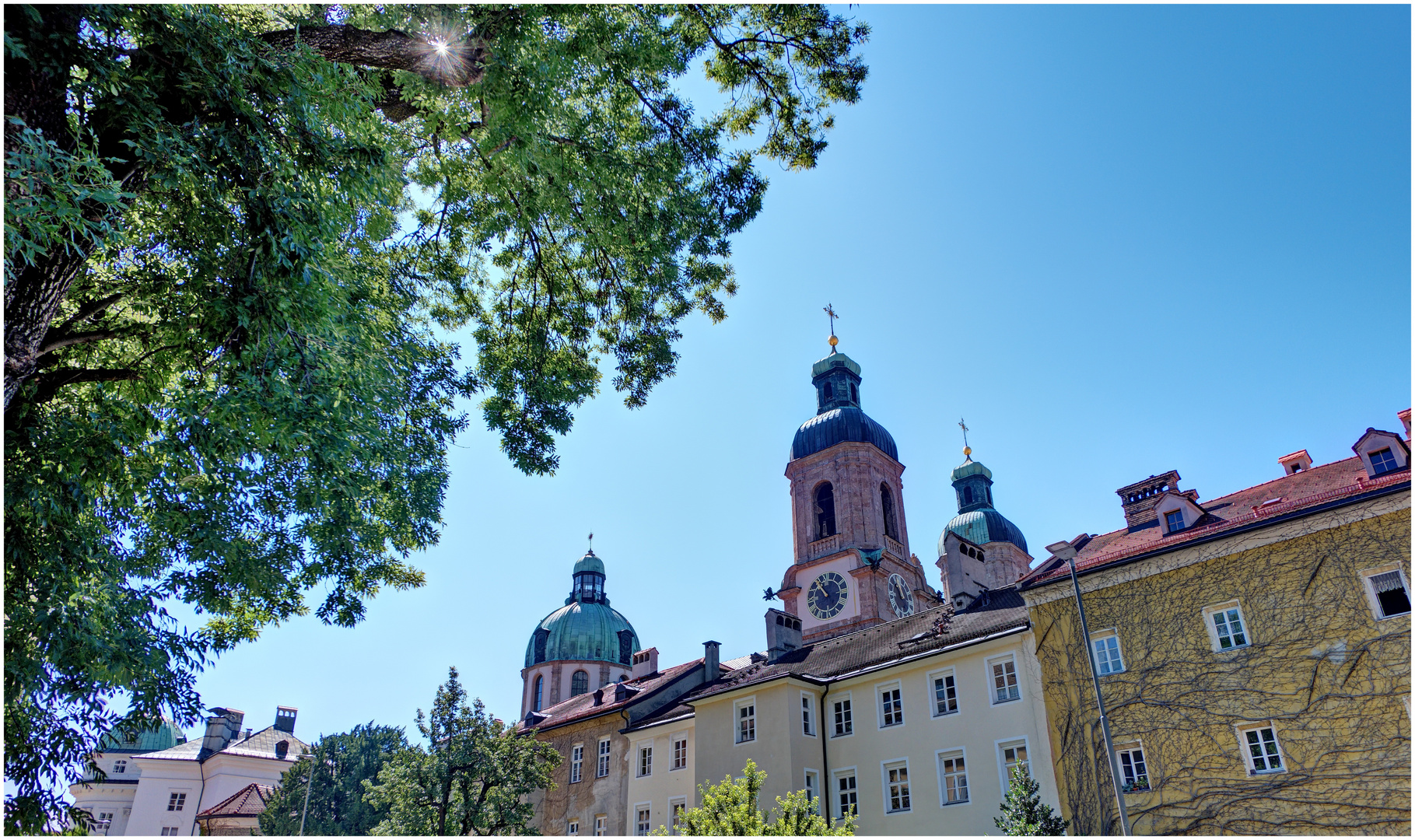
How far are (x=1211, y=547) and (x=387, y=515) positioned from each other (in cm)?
1623

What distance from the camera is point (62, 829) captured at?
8727 mm

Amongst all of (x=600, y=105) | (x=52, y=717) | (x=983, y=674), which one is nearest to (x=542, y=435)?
(x=600, y=105)

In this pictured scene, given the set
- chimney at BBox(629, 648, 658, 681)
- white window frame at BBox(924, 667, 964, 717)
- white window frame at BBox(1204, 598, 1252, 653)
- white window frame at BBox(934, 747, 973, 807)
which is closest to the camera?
white window frame at BBox(1204, 598, 1252, 653)

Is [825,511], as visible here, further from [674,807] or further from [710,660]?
[674,807]

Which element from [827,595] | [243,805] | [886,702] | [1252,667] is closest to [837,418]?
[827,595]

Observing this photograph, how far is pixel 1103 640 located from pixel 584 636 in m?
52.2

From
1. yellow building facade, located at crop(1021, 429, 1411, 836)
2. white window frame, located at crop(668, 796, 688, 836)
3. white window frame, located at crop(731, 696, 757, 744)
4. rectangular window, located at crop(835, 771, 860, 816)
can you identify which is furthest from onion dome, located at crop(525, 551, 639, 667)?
yellow building facade, located at crop(1021, 429, 1411, 836)

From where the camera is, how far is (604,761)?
30.5m

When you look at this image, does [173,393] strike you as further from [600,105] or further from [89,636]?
[600,105]

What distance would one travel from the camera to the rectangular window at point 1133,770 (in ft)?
57.4

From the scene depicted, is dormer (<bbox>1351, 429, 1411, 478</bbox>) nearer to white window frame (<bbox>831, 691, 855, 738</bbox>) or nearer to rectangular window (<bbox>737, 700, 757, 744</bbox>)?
white window frame (<bbox>831, 691, 855, 738</bbox>)

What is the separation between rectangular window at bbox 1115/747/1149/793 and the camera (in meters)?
17.5

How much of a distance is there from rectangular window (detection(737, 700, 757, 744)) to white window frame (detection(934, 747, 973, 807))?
5.59m

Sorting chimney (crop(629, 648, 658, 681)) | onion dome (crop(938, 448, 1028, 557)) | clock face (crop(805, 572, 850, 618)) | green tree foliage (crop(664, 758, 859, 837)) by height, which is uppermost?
onion dome (crop(938, 448, 1028, 557))
